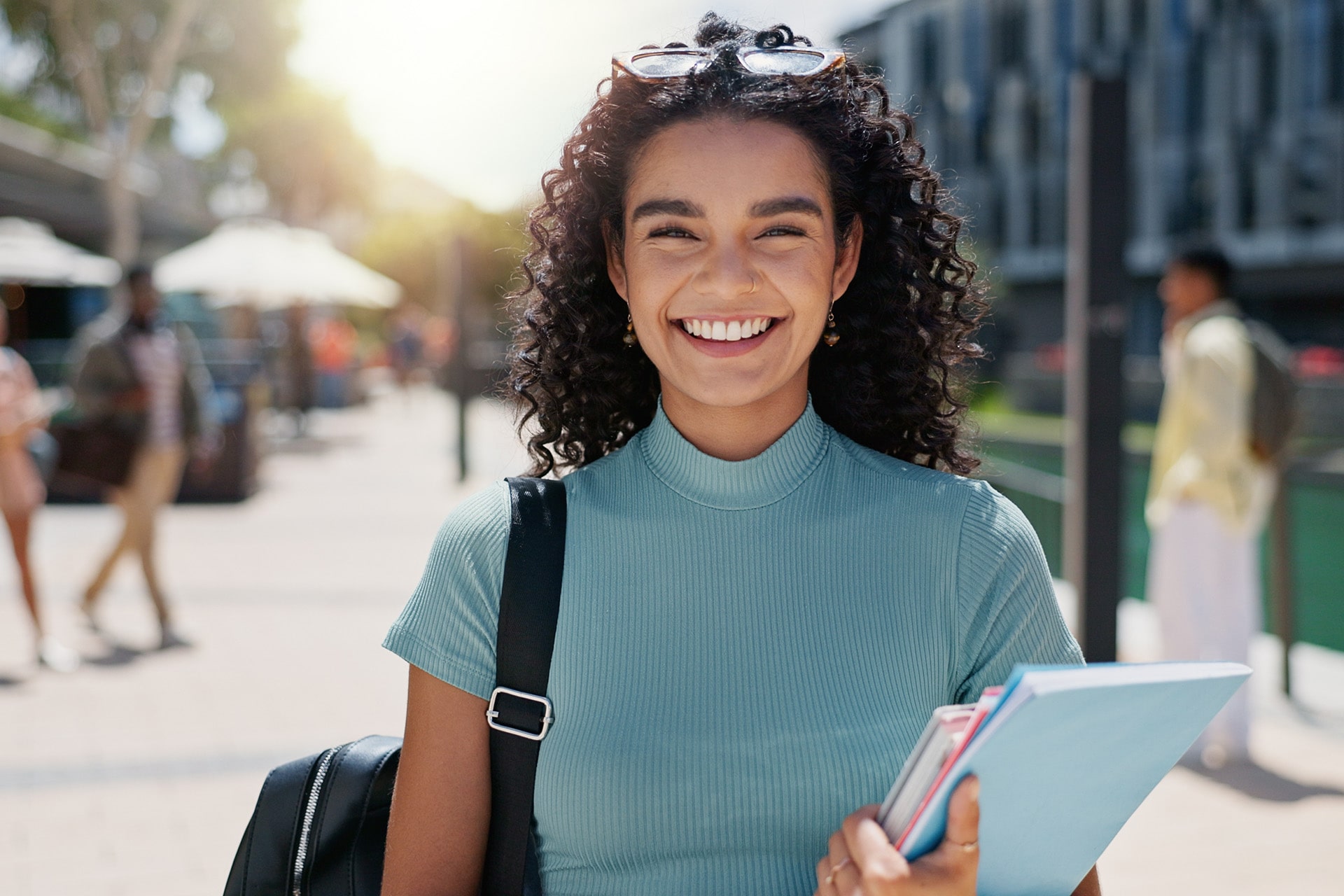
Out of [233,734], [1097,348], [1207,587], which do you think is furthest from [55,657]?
[1207,587]

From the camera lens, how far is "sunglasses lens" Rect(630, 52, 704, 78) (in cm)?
175

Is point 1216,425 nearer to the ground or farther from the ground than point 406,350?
nearer to the ground

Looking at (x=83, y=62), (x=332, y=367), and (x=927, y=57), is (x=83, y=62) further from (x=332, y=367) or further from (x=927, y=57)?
(x=927, y=57)

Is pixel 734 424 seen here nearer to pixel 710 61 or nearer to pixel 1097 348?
pixel 710 61

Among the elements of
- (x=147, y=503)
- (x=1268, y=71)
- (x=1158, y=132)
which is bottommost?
(x=147, y=503)

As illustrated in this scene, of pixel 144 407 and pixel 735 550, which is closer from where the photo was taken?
pixel 735 550

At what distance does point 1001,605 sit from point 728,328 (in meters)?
0.49

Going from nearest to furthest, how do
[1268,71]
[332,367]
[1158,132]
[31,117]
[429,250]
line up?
[332,367] < [1268,71] < [1158,132] < [31,117] < [429,250]

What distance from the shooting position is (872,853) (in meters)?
1.20

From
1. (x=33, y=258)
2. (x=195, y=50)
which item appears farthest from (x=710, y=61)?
(x=195, y=50)

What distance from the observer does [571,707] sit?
5.24ft

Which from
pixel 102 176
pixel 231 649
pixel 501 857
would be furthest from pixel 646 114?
pixel 102 176

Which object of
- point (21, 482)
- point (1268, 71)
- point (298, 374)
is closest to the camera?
point (21, 482)

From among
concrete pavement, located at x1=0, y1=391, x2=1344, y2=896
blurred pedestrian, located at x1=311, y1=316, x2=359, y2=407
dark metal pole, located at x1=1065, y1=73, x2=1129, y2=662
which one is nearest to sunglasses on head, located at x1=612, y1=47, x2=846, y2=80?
concrete pavement, located at x1=0, y1=391, x2=1344, y2=896
